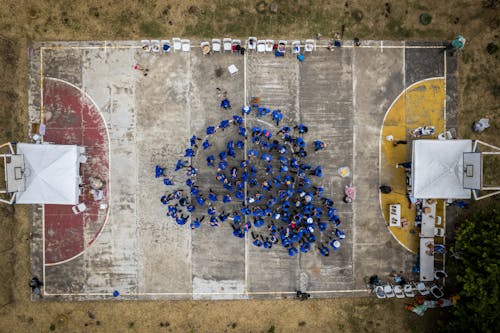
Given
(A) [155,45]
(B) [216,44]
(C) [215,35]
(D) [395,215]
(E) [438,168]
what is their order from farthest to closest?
(D) [395,215]
(C) [215,35]
(A) [155,45]
(B) [216,44]
(E) [438,168]

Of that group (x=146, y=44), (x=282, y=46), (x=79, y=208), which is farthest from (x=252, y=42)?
(x=79, y=208)

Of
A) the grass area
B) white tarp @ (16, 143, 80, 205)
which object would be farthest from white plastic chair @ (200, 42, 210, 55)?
white tarp @ (16, 143, 80, 205)

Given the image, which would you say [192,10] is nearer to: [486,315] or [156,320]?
[156,320]

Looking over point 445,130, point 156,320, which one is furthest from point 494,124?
point 156,320

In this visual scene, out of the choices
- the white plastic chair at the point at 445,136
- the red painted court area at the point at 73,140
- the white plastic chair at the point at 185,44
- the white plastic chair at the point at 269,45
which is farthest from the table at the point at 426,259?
the red painted court area at the point at 73,140

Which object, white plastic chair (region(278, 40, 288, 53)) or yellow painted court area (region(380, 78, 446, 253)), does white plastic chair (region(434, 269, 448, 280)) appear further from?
white plastic chair (region(278, 40, 288, 53))

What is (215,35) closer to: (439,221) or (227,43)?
(227,43)

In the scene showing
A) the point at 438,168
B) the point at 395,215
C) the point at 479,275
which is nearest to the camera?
the point at 479,275

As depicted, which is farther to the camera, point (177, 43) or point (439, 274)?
point (439, 274)
